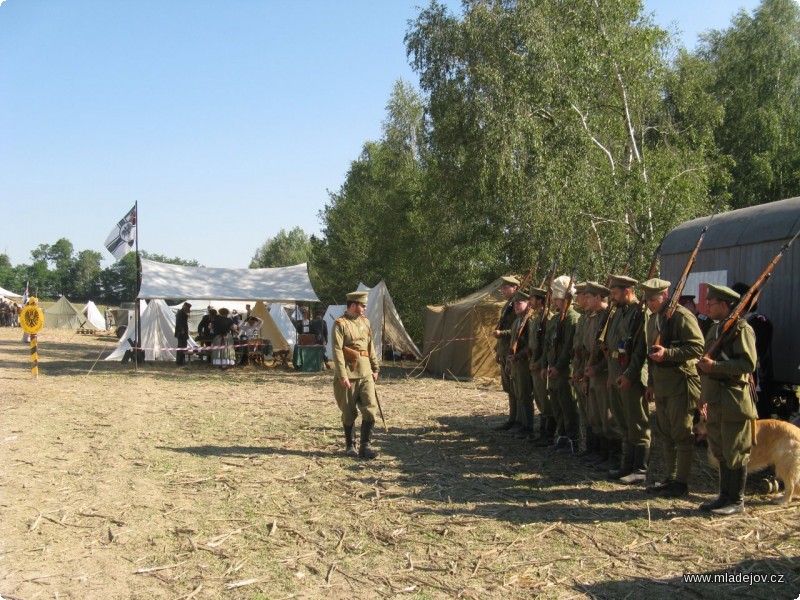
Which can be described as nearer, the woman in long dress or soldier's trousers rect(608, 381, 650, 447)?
soldier's trousers rect(608, 381, 650, 447)

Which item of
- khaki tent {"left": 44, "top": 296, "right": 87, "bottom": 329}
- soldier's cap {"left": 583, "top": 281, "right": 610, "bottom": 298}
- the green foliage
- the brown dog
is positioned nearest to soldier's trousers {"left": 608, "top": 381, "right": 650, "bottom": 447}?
the brown dog

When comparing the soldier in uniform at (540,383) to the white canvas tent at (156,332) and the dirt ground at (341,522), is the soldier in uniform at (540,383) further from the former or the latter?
the white canvas tent at (156,332)

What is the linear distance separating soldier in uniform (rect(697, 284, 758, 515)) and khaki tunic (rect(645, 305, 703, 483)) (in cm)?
28

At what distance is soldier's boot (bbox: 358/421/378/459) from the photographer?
25.7 feet

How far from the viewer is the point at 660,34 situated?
19078 millimetres

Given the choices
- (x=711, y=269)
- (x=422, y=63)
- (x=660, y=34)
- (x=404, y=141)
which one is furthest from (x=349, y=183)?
(x=711, y=269)

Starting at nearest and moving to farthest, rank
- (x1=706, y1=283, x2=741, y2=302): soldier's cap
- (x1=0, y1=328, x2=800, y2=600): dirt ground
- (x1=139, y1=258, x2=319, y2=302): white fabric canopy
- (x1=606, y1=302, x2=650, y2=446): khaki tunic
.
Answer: (x1=0, y1=328, x2=800, y2=600): dirt ground < (x1=706, y1=283, x2=741, y2=302): soldier's cap < (x1=606, y1=302, x2=650, y2=446): khaki tunic < (x1=139, y1=258, x2=319, y2=302): white fabric canopy

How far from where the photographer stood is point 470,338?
16.9 m

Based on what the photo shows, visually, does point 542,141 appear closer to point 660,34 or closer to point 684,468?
point 660,34

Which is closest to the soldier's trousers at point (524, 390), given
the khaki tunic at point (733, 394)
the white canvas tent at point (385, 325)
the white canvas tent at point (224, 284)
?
the khaki tunic at point (733, 394)

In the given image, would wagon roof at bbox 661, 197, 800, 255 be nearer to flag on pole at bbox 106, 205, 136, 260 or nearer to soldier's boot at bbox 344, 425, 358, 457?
soldier's boot at bbox 344, 425, 358, 457

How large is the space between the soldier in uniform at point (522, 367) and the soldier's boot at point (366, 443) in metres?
2.19

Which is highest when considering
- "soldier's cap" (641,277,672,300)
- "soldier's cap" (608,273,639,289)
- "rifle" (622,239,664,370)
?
"soldier's cap" (608,273,639,289)

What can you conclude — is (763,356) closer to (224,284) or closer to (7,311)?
(224,284)
